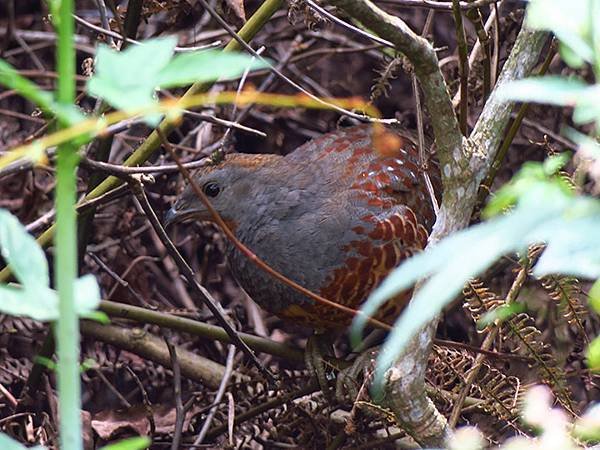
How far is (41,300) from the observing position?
1.07 m

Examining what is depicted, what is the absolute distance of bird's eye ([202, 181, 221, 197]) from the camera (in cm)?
356

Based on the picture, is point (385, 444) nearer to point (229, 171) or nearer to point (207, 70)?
point (229, 171)

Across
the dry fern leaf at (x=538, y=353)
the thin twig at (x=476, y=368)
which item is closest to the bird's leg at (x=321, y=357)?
the thin twig at (x=476, y=368)

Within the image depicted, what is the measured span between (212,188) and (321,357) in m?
0.74

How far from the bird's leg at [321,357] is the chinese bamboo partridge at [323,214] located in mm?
141

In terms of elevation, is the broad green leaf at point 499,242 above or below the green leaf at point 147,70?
below

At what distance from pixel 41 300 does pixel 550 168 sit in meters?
0.72

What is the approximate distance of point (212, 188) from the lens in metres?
3.56

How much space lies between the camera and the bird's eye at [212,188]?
3562 mm

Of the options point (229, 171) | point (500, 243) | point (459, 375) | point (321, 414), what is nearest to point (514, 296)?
point (459, 375)

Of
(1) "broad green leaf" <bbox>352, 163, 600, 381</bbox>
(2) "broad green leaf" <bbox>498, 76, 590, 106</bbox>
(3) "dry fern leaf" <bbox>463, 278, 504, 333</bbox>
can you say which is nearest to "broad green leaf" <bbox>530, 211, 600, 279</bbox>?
(1) "broad green leaf" <bbox>352, 163, 600, 381</bbox>

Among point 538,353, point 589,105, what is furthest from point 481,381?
point 589,105

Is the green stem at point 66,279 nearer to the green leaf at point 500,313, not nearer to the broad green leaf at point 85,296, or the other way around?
the broad green leaf at point 85,296

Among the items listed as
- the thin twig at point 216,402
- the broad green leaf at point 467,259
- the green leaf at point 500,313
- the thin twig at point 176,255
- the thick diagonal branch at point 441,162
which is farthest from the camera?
the thin twig at point 216,402
